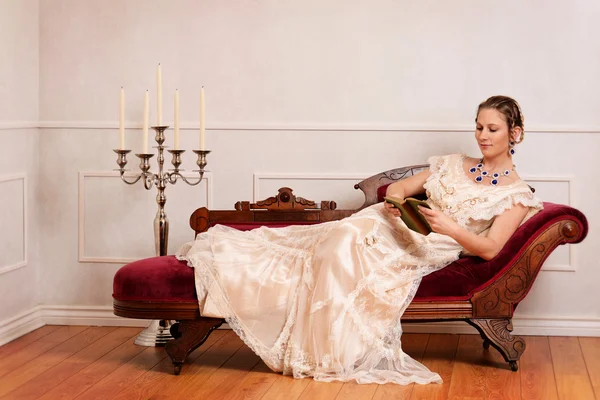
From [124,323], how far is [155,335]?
0.55 meters

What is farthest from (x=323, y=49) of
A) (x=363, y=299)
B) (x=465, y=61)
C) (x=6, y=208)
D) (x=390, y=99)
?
(x=6, y=208)

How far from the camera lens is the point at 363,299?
11.7ft

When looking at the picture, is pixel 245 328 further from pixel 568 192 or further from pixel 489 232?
pixel 568 192

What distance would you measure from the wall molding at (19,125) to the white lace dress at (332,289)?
1.29m

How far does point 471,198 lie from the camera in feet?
12.6

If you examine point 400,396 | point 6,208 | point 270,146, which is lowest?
point 400,396

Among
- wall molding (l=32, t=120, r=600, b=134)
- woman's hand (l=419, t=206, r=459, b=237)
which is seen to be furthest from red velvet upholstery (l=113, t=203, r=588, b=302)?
wall molding (l=32, t=120, r=600, b=134)

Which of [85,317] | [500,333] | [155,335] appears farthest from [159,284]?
[500,333]

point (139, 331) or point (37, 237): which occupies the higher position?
point (37, 237)

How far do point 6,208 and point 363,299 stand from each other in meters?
2.02

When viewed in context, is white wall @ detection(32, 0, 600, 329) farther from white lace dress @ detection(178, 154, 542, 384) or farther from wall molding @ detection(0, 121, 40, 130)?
white lace dress @ detection(178, 154, 542, 384)

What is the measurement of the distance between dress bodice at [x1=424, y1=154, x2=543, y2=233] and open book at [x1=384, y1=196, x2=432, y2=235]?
1.12 feet

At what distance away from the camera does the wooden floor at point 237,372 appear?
3.38 m

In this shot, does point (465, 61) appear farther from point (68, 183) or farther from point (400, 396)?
point (68, 183)
